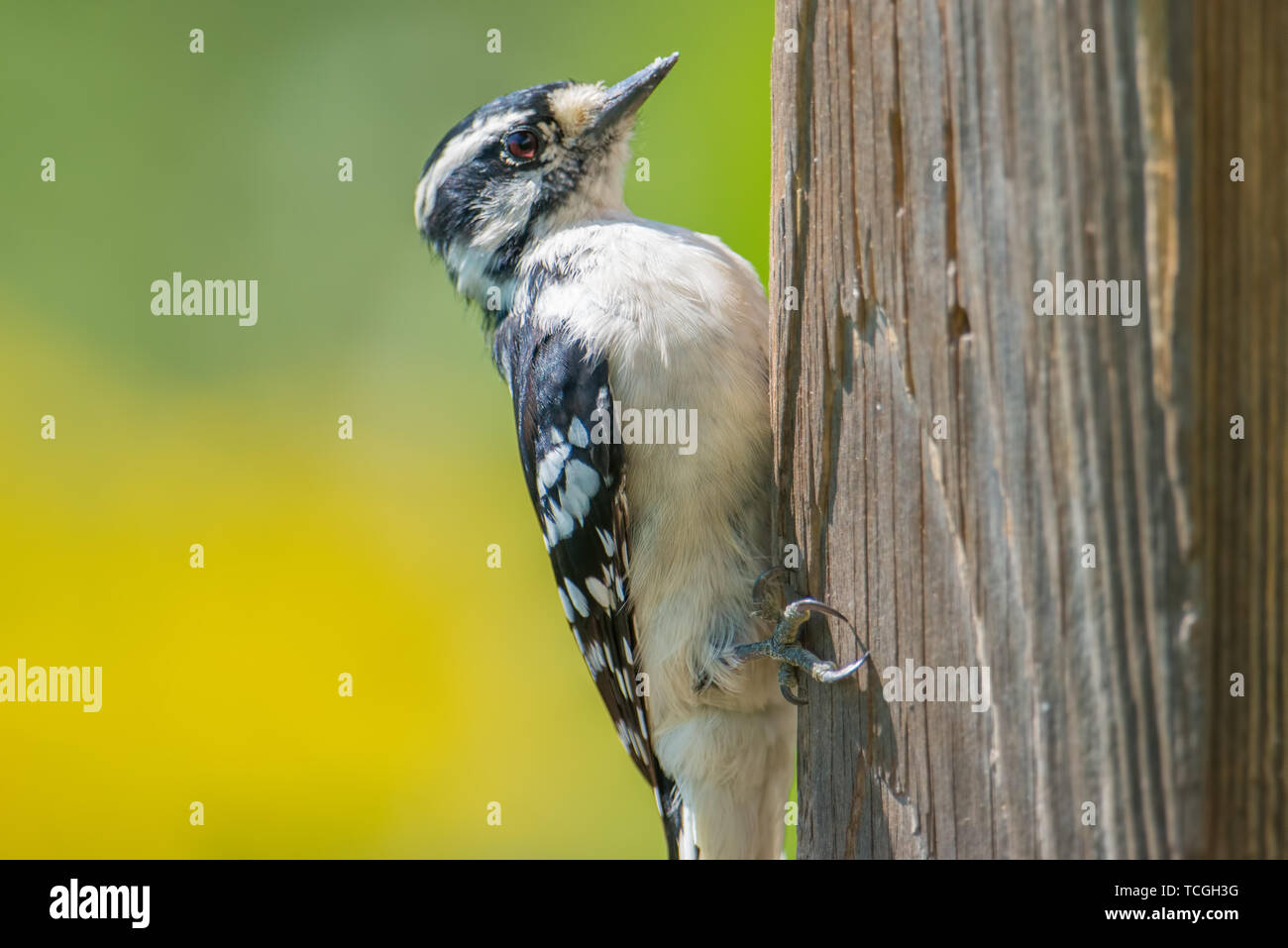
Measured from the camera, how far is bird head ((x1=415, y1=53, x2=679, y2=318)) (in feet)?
12.7

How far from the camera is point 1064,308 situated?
1.80 metres

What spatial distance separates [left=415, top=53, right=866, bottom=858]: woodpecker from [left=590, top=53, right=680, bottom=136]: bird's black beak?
23mm

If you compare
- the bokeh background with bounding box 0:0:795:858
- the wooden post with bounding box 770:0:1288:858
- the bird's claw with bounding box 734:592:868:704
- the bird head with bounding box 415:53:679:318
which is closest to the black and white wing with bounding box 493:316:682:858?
the bird head with bounding box 415:53:679:318

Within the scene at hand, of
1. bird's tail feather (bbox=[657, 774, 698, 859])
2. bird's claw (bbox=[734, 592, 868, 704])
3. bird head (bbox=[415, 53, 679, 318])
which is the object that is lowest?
bird's tail feather (bbox=[657, 774, 698, 859])

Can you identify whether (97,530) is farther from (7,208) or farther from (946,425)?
(946,425)

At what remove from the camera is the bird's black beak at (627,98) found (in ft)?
12.8

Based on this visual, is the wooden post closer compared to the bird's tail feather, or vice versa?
the wooden post

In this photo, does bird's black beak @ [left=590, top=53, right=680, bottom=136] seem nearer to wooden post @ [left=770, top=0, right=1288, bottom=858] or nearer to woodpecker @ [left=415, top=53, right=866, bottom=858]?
woodpecker @ [left=415, top=53, right=866, bottom=858]

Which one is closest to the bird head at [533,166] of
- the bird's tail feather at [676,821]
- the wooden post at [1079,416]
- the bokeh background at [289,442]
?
the bokeh background at [289,442]

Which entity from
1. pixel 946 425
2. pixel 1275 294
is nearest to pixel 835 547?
pixel 946 425

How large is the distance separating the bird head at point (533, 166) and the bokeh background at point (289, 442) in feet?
4.67

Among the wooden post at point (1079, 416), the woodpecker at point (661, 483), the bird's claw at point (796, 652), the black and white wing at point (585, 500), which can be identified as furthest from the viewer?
the black and white wing at point (585, 500)

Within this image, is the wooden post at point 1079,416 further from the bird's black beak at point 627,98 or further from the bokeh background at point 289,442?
the bokeh background at point 289,442

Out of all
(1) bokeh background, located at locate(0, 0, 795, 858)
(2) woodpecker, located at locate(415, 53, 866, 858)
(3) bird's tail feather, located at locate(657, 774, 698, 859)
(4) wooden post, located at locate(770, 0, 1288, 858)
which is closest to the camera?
(4) wooden post, located at locate(770, 0, 1288, 858)
